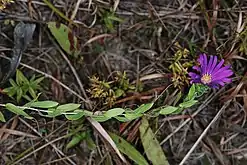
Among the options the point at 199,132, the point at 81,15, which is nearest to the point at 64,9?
the point at 81,15

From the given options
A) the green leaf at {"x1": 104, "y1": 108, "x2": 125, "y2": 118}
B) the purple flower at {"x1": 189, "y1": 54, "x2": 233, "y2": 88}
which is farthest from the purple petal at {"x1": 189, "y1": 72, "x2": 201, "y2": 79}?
the green leaf at {"x1": 104, "y1": 108, "x2": 125, "y2": 118}

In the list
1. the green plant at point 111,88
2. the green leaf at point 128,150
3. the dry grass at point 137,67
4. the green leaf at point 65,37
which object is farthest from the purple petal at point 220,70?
the green leaf at point 65,37

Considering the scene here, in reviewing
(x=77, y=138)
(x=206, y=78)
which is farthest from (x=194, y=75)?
(x=77, y=138)

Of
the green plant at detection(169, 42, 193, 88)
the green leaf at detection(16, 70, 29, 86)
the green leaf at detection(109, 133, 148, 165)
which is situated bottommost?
the green leaf at detection(109, 133, 148, 165)

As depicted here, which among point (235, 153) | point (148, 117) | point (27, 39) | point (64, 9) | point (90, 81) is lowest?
point (235, 153)

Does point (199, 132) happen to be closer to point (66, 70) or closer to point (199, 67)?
point (199, 67)

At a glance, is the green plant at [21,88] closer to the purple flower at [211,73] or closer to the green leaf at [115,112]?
the green leaf at [115,112]

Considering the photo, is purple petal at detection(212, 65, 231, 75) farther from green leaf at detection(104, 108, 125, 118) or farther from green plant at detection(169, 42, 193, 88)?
green leaf at detection(104, 108, 125, 118)
